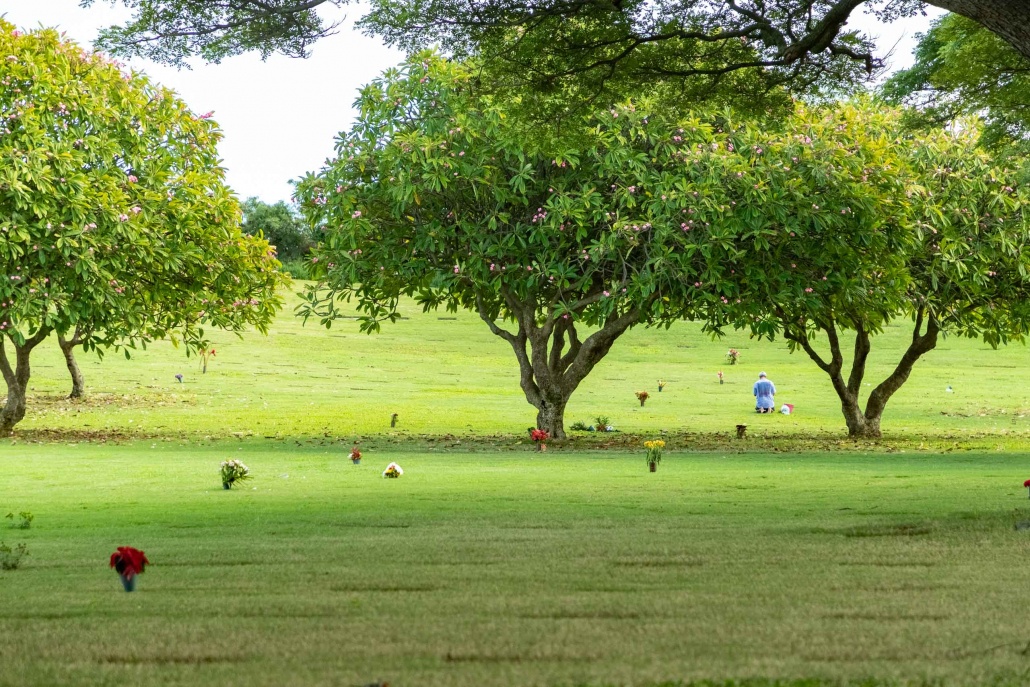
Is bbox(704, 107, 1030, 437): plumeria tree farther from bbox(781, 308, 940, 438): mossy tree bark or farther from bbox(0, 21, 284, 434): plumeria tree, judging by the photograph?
bbox(0, 21, 284, 434): plumeria tree

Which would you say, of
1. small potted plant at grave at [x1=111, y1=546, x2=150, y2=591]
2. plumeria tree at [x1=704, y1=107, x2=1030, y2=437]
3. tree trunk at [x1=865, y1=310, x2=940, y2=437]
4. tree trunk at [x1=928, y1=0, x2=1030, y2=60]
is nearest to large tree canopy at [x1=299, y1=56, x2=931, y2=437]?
plumeria tree at [x1=704, y1=107, x2=1030, y2=437]

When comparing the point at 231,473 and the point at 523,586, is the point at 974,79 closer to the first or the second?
the point at 231,473

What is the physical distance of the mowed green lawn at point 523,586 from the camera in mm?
5309

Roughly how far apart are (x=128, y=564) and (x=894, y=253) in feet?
73.2

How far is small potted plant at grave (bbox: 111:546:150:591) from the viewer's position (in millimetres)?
7227

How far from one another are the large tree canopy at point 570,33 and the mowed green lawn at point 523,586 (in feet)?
15.4

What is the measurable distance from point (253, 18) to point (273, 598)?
6131 millimetres

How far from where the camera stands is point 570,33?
1220cm

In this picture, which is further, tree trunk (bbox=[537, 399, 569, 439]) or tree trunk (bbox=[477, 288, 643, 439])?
tree trunk (bbox=[537, 399, 569, 439])

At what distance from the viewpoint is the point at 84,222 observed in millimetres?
24891

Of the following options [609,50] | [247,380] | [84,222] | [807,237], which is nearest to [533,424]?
[807,237]

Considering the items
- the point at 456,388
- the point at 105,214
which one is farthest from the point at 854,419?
the point at 456,388

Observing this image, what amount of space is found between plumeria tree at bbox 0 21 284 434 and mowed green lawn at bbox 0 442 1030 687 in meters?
10.7

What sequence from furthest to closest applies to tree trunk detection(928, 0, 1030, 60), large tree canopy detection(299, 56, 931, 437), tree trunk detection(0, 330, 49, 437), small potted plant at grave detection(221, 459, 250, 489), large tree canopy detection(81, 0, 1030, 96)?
tree trunk detection(0, 330, 49, 437)
large tree canopy detection(299, 56, 931, 437)
small potted plant at grave detection(221, 459, 250, 489)
large tree canopy detection(81, 0, 1030, 96)
tree trunk detection(928, 0, 1030, 60)
